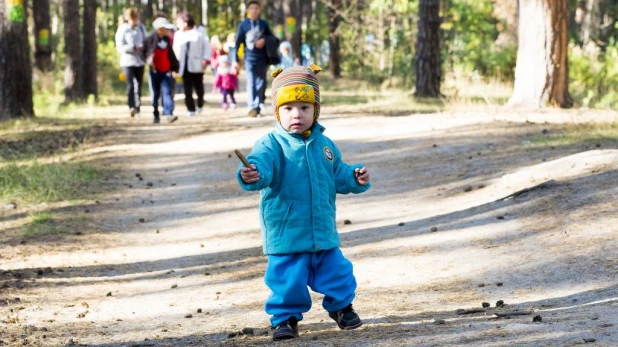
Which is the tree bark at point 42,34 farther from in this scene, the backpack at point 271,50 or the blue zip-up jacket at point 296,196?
the blue zip-up jacket at point 296,196

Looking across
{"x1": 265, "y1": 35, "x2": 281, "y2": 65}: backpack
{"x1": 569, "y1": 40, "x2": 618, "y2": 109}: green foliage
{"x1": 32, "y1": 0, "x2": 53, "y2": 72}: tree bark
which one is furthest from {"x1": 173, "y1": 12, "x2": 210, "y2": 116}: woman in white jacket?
{"x1": 32, "y1": 0, "x2": 53, "y2": 72}: tree bark

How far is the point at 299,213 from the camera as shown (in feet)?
19.1

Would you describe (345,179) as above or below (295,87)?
below

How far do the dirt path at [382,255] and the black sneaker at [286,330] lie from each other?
8 cm

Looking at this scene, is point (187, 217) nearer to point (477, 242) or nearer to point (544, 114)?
point (477, 242)

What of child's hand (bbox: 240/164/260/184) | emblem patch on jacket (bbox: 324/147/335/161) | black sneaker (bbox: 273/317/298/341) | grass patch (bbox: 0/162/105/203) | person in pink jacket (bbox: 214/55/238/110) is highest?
→ emblem patch on jacket (bbox: 324/147/335/161)

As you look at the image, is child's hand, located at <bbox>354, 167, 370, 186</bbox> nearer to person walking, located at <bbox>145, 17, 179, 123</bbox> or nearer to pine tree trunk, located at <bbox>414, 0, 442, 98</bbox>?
person walking, located at <bbox>145, 17, 179, 123</bbox>

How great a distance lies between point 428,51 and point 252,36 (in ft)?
16.8

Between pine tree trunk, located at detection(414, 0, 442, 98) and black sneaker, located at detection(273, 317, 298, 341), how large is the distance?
54.2ft

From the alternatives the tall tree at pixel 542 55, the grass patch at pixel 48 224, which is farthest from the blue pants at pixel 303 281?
the tall tree at pixel 542 55

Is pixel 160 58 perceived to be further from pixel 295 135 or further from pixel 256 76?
pixel 295 135

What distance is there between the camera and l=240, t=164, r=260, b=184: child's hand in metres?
5.47

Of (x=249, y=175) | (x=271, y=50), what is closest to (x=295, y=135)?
(x=249, y=175)

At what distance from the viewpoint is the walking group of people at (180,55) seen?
1848 cm
